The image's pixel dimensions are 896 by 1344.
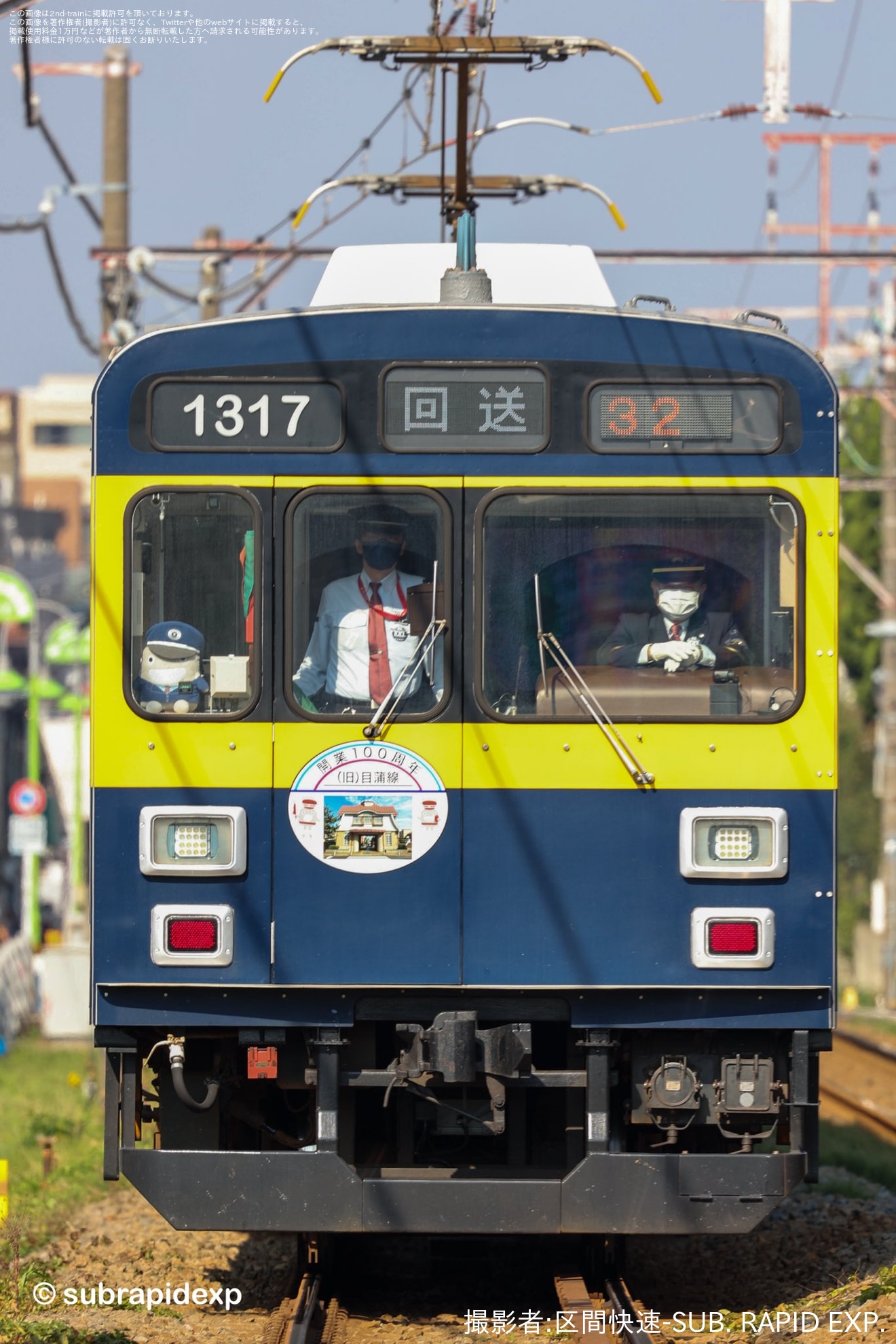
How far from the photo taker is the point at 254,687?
6.83 meters

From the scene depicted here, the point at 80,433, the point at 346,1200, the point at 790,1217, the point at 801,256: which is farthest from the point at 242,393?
the point at 80,433

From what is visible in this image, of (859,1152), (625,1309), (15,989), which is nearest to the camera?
(625,1309)

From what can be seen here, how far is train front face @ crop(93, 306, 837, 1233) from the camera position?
6.77 metres

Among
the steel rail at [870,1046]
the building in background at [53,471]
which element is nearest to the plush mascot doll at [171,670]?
the steel rail at [870,1046]

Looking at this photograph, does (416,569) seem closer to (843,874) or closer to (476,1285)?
(476,1285)

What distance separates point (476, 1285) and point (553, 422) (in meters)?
3.48

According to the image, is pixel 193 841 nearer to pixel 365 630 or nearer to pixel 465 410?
pixel 365 630

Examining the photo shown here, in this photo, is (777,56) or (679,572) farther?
(777,56)

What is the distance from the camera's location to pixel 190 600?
22.6 feet

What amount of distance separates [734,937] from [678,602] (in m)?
1.14

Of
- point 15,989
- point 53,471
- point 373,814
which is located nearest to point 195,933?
point 373,814

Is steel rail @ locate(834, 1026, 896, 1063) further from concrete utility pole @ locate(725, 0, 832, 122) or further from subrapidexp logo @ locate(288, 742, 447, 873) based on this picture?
subrapidexp logo @ locate(288, 742, 447, 873)

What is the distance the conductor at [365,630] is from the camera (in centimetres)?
683

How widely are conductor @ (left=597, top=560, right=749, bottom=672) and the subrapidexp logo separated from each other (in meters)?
0.75
